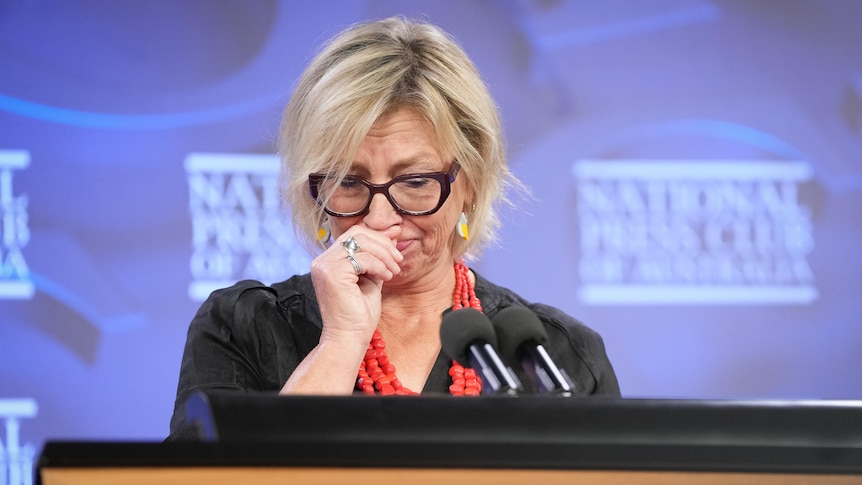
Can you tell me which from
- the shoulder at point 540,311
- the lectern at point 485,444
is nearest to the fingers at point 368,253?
the shoulder at point 540,311

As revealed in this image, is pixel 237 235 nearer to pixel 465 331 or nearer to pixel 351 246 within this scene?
pixel 351 246

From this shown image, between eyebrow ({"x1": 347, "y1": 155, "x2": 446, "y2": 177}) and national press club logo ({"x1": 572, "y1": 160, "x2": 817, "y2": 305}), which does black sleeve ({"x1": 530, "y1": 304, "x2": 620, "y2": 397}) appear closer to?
eyebrow ({"x1": 347, "y1": 155, "x2": 446, "y2": 177})

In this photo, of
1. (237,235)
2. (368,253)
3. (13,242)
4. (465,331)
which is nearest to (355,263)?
(368,253)

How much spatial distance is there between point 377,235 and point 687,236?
1.64 meters

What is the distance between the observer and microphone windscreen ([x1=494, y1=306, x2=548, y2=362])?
4.05ft

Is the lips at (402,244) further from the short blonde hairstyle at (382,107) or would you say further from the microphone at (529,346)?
the microphone at (529,346)

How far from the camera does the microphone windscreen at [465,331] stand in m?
1.23

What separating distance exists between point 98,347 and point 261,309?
126 centimetres

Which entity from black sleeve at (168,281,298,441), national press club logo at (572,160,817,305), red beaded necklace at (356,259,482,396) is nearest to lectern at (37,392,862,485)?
black sleeve at (168,281,298,441)

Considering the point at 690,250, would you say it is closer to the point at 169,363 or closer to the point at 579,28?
the point at 579,28

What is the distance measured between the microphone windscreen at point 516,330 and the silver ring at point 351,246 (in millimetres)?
619

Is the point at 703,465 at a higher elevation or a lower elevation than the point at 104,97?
lower

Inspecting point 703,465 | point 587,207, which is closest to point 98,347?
point 587,207

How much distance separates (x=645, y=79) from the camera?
3342 millimetres
